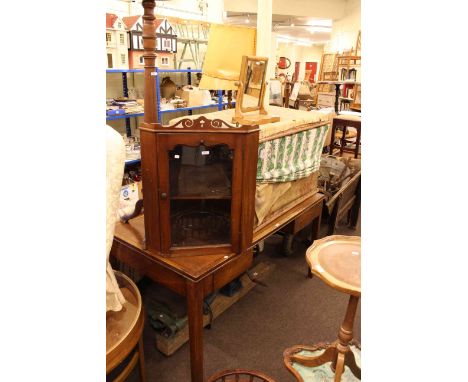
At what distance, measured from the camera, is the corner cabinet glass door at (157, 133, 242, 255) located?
131 cm

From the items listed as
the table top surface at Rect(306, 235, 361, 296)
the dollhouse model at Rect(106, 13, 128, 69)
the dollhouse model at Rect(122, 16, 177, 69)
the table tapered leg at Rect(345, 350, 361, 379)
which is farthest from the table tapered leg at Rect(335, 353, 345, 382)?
the dollhouse model at Rect(106, 13, 128, 69)

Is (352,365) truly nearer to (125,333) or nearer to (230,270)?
(230,270)

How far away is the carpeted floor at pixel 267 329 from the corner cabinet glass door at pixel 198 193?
0.66 metres

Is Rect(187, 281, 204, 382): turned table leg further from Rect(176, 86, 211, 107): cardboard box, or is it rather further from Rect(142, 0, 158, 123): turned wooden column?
Rect(176, 86, 211, 107): cardboard box

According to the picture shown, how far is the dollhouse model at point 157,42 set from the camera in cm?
311

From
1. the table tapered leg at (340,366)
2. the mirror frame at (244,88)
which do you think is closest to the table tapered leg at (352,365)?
the table tapered leg at (340,366)

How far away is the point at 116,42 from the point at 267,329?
2599 mm

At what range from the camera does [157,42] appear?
3209 mm

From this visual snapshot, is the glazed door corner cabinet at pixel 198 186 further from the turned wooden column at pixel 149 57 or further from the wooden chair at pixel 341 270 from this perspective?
the wooden chair at pixel 341 270

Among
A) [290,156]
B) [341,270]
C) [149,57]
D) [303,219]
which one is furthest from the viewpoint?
[303,219]

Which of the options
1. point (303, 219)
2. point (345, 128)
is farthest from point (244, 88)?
point (345, 128)
